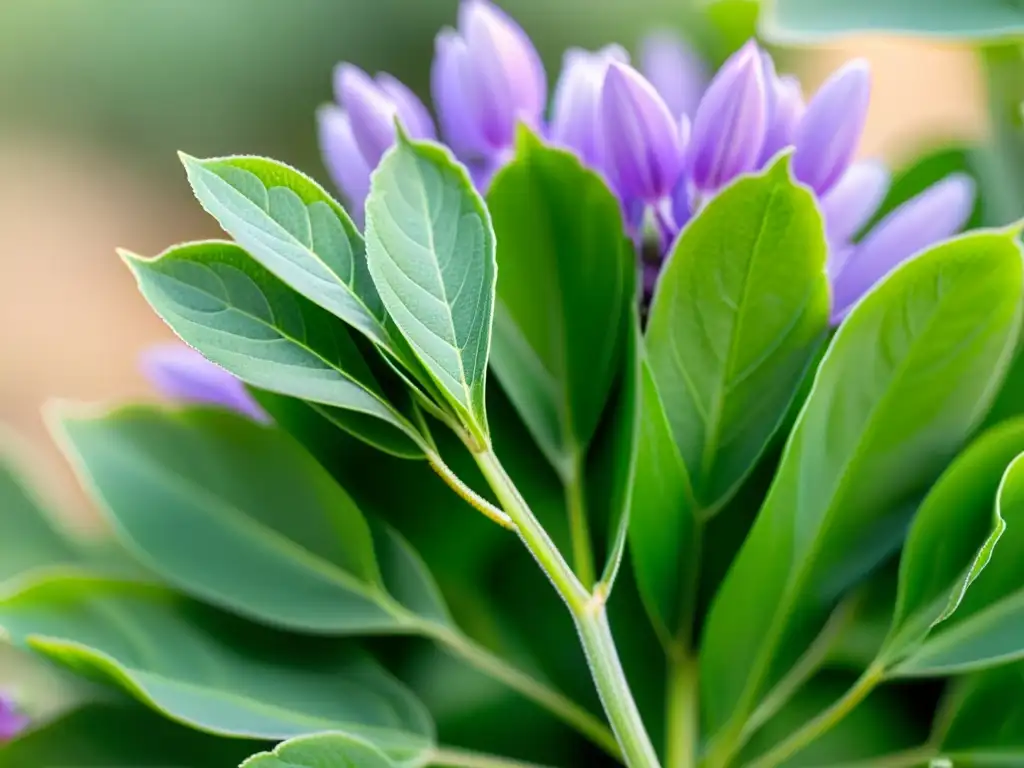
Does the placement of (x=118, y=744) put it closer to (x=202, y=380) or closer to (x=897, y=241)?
(x=202, y=380)

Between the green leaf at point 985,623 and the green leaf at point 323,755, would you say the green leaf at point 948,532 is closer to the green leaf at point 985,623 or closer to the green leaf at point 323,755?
the green leaf at point 985,623

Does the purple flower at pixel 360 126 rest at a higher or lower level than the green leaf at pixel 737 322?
higher

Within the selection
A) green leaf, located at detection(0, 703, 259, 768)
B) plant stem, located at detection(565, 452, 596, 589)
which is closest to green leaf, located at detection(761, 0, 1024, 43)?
plant stem, located at detection(565, 452, 596, 589)

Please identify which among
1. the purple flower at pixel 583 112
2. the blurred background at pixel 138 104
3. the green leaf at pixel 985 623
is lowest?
the green leaf at pixel 985 623

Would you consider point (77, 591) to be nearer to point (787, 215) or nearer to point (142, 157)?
point (787, 215)

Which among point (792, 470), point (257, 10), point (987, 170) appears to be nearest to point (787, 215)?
point (792, 470)

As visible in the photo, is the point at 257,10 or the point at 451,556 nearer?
the point at 451,556

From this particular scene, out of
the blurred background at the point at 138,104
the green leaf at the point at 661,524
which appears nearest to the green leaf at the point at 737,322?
the green leaf at the point at 661,524
